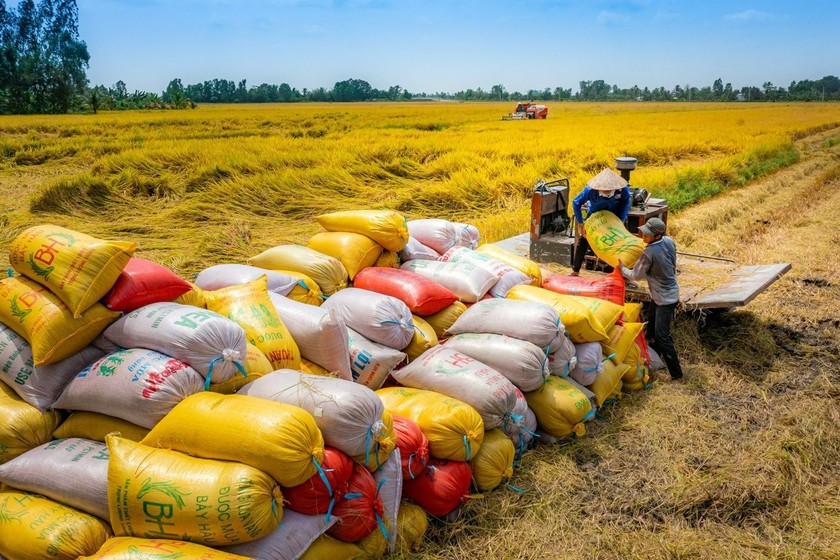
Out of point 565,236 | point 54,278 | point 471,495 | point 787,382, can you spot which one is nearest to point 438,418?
point 471,495

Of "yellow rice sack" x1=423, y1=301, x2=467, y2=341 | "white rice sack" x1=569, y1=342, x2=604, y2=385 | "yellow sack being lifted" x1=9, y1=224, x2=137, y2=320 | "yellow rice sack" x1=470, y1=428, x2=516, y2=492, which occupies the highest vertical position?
"yellow sack being lifted" x1=9, y1=224, x2=137, y2=320

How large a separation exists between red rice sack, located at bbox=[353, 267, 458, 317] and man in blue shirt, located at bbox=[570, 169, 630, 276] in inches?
73.6

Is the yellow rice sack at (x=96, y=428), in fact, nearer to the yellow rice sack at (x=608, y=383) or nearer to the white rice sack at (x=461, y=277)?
the white rice sack at (x=461, y=277)

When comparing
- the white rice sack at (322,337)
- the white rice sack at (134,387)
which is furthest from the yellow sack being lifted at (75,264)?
the white rice sack at (322,337)

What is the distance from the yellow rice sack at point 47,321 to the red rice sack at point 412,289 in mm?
1746

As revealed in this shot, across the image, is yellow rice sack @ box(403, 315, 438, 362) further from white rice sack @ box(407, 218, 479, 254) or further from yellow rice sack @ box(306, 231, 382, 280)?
white rice sack @ box(407, 218, 479, 254)

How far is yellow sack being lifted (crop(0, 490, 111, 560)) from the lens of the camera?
2230 mm

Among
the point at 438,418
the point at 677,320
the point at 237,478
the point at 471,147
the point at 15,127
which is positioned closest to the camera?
the point at 237,478

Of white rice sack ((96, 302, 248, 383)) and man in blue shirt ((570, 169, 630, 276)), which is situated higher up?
man in blue shirt ((570, 169, 630, 276))

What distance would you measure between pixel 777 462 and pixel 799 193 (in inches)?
424

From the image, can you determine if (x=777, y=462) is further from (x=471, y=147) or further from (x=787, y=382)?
(x=471, y=147)

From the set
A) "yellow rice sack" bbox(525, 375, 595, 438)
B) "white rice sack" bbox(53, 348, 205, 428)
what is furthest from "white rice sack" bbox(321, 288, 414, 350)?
"white rice sack" bbox(53, 348, 205, 428)

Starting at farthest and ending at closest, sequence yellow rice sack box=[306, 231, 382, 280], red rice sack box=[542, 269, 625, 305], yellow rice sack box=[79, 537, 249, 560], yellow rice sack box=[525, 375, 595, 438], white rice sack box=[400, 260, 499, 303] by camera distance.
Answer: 1. red rice sack box=[542, 269, 625, 305]
2. yellow rice sack box=[306, 231, 382, 280]
3. white rice sack box=[400, 260, 499, 303]
4. yellow rice sack box=[525, 375, 595, 438]
5. yellow rice sack box=[79, 537, 249, 560]

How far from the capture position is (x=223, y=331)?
8.97 ft
